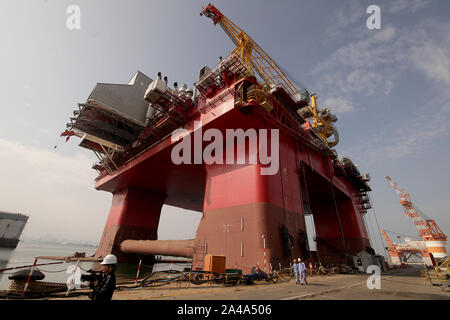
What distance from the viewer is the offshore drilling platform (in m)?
15.4

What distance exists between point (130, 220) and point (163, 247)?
1049 cm

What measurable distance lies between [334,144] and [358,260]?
676 inches

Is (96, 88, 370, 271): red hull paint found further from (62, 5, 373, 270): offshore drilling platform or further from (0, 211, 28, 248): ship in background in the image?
(0, 211, 28, 248): ship in background

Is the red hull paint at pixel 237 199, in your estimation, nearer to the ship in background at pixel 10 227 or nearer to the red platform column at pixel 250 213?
the red platform column at pixel 250 213

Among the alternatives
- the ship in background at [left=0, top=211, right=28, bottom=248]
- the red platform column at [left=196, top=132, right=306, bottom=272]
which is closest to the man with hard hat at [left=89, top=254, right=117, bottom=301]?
the red platform column at [left=196, top=132, right=306, bottom=272]

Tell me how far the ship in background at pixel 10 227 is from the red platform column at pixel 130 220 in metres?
50.5

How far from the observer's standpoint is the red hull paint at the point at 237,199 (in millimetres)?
14617

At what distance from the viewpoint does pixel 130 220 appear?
1131 inches

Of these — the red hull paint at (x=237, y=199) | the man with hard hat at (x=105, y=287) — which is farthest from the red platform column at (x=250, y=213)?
the man with hard hat at (x=105, y=287)

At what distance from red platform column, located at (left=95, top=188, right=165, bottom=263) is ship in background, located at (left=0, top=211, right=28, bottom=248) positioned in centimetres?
5047

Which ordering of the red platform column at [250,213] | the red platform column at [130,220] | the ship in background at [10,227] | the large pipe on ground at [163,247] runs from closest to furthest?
the red platform column at [250,213], the large pipe on ground at [163,247], the red platform column at [130,220], the ship in background at [10,227]

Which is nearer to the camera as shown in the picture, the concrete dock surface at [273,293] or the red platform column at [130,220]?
the concrete dock surface at [273,293]

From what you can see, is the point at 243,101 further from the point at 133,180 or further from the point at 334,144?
the point at 334,144

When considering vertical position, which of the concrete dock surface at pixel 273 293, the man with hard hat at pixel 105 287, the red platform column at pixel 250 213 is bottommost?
the concrete dock surface at pixel 273 293
